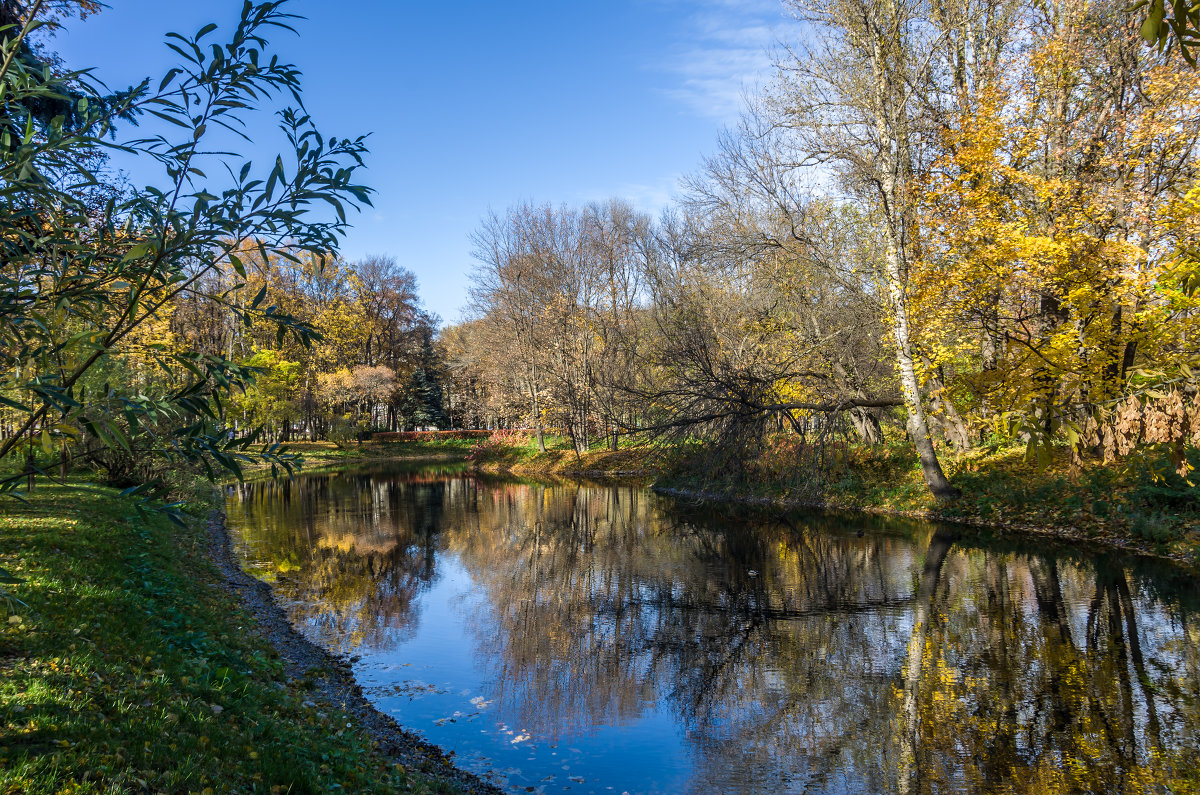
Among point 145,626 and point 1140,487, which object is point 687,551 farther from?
point 145,626

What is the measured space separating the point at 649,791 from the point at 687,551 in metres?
10.5

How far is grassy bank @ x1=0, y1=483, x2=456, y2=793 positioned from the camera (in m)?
4.28

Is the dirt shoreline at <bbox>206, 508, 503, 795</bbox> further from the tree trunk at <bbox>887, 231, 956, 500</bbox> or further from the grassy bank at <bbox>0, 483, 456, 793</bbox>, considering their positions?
the tree trunk at <bbox>887, 231, 956, 500</bbox>

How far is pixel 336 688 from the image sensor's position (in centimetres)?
861

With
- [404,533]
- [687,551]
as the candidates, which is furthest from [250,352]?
[687,551]

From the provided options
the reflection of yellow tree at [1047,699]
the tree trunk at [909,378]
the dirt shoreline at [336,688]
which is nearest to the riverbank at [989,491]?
the tree trunk at [909,378]

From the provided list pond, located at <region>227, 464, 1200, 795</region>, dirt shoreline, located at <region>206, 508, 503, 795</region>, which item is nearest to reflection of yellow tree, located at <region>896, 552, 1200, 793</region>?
pond, located at <region>227, 464, 1200, 795</region>

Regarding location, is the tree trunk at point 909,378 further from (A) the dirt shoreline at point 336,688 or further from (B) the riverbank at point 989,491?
(A) the dirt shoreline at point 336,688

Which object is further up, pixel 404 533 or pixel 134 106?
pixel 134 106

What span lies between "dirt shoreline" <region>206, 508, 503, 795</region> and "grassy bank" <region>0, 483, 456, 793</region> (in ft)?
1.00

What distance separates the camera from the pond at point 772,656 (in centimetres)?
675

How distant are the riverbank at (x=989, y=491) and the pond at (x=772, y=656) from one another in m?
1.21

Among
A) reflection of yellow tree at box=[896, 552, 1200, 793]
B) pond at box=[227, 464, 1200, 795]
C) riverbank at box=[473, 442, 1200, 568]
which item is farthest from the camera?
riverbank at box=[473, 442, 1200, 568]

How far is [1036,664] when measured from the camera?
880 cm
